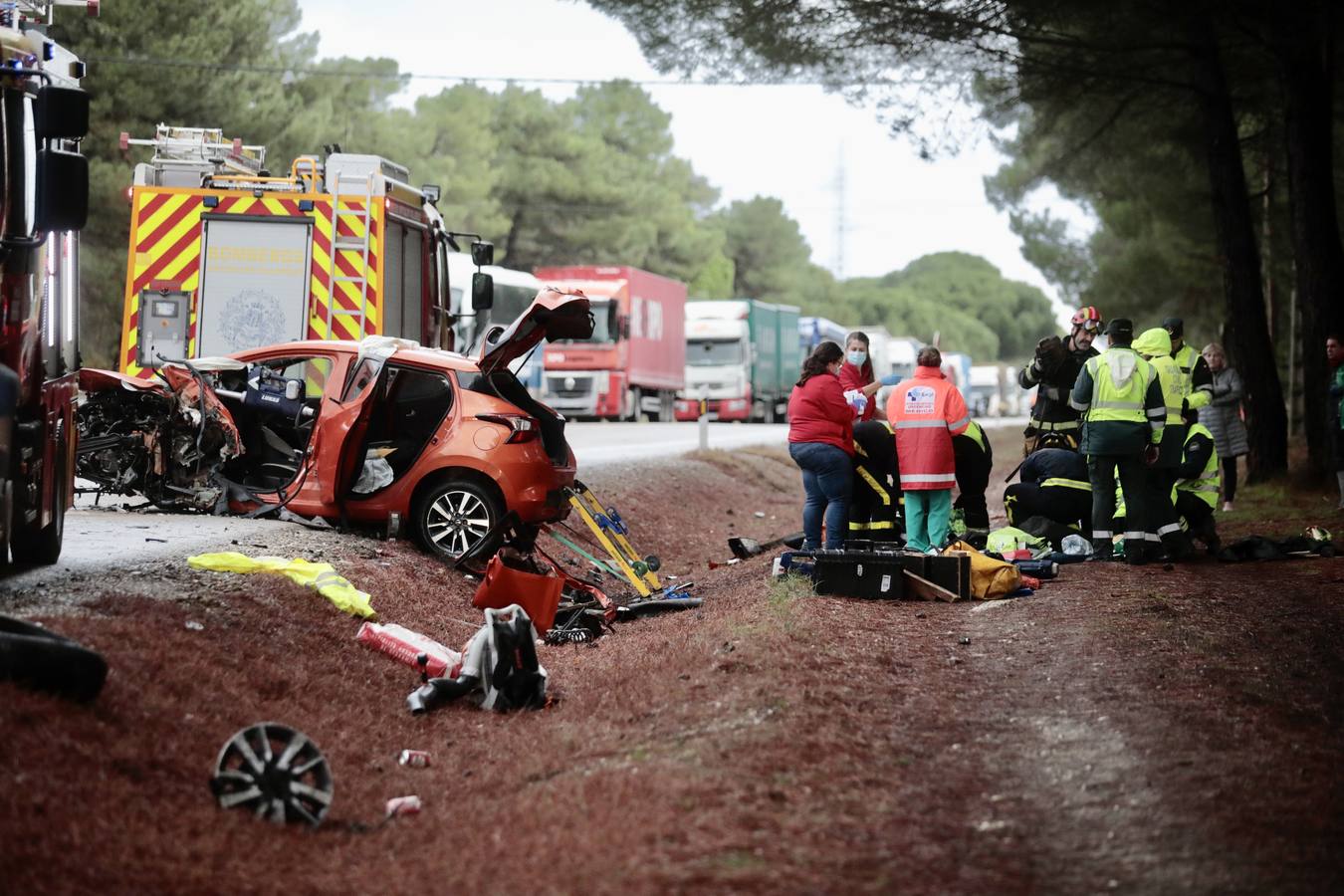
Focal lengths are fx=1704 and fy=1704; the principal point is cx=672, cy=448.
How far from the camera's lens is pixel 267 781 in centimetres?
599

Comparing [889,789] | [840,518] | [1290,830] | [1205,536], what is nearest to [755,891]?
[889,789]

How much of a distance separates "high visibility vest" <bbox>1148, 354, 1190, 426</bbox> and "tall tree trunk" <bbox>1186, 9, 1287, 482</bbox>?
8218mm

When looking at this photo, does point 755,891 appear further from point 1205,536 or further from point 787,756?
point 1205,536

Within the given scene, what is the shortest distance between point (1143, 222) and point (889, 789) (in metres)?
29.8

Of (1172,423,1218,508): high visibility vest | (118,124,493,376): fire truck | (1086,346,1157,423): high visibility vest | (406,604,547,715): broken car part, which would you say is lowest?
(406,604,547,715): broken car part

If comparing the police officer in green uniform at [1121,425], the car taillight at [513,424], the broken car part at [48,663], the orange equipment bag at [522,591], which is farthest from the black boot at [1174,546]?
the broken car part at [48,663]

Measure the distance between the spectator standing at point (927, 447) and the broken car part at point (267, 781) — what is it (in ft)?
22.7

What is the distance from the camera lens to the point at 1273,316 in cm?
3453

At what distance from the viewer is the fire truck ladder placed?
51.4ft

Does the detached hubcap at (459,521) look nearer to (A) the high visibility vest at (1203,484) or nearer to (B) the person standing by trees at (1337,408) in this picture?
(A) the high visibility vest at (1203,484)

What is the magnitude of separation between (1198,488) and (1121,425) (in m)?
1.61

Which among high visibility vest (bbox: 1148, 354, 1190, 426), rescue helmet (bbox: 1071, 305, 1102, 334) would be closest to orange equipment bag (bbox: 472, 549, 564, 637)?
high visibility vest (bbox: 1148, 354, 1190, 426)

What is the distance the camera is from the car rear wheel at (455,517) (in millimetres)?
12438

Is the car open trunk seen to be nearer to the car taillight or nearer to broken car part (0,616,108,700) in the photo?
the car taillight
